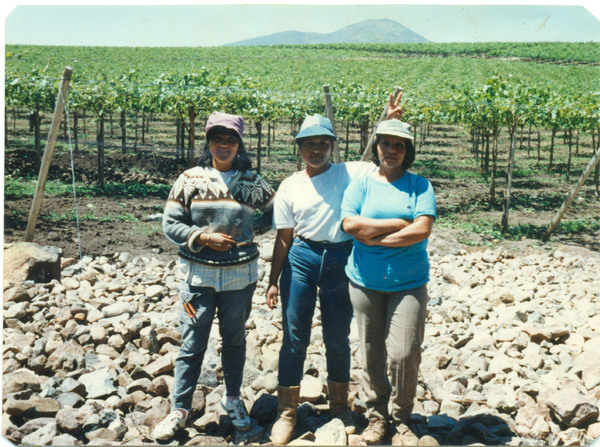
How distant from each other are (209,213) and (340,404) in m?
1.33

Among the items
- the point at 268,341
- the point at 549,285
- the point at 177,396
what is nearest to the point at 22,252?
the point at 268,341

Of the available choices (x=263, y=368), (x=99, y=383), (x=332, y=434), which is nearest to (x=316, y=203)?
(x=332, y=434)

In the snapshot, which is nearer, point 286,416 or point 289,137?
point 286,416

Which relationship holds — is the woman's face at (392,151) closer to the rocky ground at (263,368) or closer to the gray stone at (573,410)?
the rocky ground at (263,368)

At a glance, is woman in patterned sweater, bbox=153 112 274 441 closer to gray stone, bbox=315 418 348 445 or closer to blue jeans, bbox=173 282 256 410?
blue jeans, bbox=173 282 256 410

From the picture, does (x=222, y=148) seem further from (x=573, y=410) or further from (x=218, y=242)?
(x=573, y=410)

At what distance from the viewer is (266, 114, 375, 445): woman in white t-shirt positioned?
2779 millimetres

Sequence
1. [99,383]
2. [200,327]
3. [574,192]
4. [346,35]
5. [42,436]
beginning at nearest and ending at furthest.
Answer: [200,327], [42,436], [99,383], [346,35], [574,192]

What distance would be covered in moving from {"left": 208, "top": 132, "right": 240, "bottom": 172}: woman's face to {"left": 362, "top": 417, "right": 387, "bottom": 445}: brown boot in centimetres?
158

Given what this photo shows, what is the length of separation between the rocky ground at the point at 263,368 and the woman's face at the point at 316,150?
1.45 metres

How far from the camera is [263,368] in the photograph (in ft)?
12.7

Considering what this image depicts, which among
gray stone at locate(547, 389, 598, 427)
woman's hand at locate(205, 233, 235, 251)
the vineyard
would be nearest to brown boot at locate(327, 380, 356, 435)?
woman's hand at locate(205, 233, 235, 251)

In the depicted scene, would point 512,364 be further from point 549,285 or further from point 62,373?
point 62,373

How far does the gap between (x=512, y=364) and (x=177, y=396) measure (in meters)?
2.36
